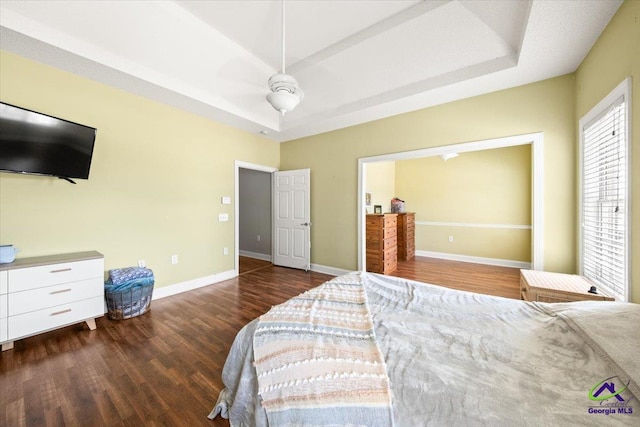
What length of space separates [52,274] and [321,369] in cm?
268

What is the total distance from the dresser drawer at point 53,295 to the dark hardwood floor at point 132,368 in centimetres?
35

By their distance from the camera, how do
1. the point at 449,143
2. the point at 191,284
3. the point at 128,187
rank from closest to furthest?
the point at 128,187, the point at 449,143, the point at 191,284

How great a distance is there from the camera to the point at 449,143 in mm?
3178

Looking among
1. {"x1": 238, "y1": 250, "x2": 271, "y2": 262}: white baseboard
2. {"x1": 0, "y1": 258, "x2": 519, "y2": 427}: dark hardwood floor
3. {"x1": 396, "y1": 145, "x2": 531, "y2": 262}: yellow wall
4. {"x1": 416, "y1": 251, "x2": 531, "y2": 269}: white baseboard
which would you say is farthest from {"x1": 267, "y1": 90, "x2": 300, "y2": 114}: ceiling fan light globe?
{"x1": 416, "y1": 251, "x2": 531, "y2": 269}: white baseboard

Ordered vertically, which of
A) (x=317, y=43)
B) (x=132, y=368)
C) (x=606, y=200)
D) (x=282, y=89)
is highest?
(x=317, y=43)

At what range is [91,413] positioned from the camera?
141 cm

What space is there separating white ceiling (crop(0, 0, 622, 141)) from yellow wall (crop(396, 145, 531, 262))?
2736 mm

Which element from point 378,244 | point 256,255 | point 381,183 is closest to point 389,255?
point 378,244

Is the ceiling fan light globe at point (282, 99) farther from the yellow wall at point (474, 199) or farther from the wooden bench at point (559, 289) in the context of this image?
the yellow wall at point (474, 199)

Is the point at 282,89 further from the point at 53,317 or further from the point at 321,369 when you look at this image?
the point at 53,317

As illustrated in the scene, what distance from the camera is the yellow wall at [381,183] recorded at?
17.5ft

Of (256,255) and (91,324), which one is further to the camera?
(256,255)

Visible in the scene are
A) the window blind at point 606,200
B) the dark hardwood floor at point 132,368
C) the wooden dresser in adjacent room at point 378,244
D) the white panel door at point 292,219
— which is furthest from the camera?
the white panel door at point 292,219

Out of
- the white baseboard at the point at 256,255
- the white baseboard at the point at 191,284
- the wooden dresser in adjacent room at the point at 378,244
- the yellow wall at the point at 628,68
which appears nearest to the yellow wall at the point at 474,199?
the wooden dresser in adjacent room at the point at 378,244
